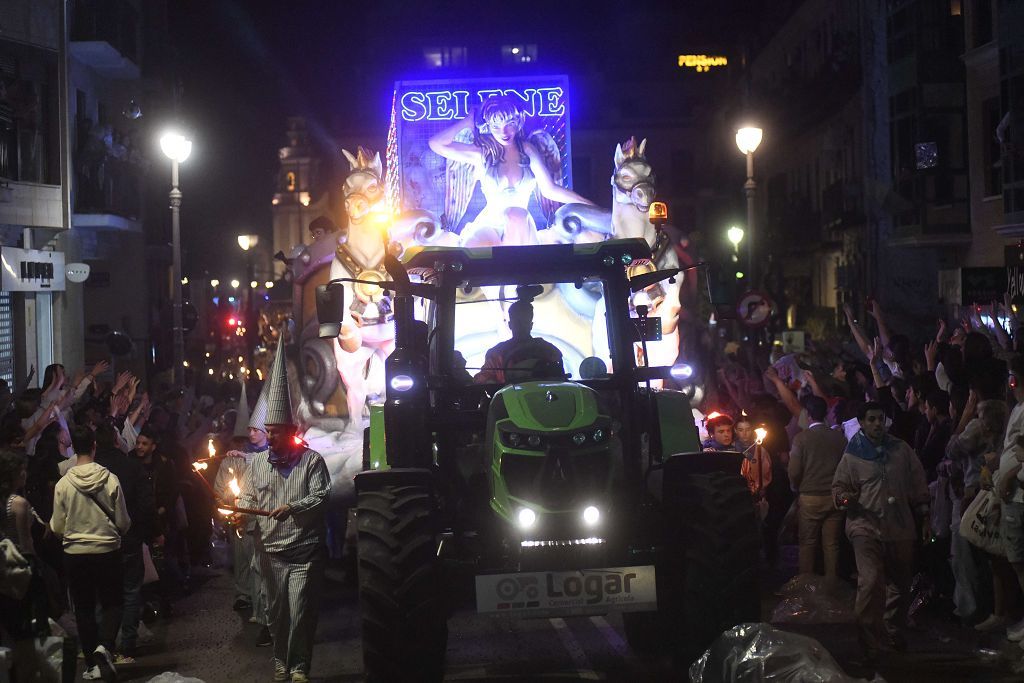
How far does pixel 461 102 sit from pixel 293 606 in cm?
977

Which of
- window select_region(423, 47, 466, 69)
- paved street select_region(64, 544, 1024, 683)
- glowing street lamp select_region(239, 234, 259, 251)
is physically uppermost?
window select_region(423, 47, 466, 69)

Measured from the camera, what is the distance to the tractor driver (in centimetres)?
888

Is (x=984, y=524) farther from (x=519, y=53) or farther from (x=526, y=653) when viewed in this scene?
(x=519, y=53)

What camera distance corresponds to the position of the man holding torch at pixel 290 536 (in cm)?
959

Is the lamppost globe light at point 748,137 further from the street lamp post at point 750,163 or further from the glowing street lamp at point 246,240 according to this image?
the glowing street lamp at point 246,240

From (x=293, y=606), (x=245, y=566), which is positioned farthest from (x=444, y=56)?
(x=293, y=606)

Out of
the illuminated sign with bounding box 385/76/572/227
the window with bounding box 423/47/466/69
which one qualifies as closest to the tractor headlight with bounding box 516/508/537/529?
the illuminated sign with bounding box 385/76/572/227

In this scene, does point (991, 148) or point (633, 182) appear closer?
point (633, 182)

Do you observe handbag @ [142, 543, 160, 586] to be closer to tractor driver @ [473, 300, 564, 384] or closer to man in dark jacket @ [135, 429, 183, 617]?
man in dark jacket @ [135, 429, 183, 617]

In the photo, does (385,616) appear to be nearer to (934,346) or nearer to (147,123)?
(934,346)

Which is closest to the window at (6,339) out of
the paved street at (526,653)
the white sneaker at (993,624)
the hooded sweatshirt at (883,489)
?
the paved street at (526,653)

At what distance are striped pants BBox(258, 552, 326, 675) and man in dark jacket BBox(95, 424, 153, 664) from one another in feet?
4.92

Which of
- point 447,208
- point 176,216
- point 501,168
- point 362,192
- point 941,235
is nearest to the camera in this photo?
point 501,168

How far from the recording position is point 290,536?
9727 mm
